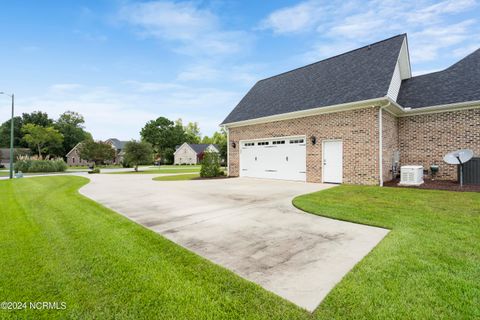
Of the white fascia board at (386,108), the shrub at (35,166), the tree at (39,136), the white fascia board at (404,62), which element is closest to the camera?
the white fascia board at (386,108)

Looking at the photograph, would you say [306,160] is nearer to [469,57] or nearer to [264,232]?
[264,232]

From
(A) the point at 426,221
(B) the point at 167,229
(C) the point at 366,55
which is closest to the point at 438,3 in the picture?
(C) the point at 366,55

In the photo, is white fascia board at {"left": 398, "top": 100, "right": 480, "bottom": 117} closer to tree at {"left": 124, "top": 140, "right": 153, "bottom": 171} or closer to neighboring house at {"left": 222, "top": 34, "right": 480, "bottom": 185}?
neighboring house at {"left": 222, "top": 34, "right": 480, "bottom": 185}

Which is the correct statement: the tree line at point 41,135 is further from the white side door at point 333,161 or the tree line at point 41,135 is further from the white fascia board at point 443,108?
the white fascia board at point 443,108

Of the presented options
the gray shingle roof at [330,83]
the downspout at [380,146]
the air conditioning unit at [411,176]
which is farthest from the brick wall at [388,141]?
the gray shingle roof at [330,83]

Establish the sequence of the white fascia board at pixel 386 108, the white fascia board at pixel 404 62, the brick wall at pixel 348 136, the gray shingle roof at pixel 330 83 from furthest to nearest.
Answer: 1. the white fascia board at pixel 404 62
2. the gray shingle roof at pixel 330 83
3. the brick wall at pixel 348 136
4. the white fascia board at pixel 386 108

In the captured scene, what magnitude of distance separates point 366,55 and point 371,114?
16.3 ft

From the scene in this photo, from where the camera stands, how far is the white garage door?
1184cm

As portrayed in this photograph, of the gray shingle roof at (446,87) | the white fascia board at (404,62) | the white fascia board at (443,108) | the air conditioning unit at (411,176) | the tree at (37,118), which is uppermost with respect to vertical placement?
the tree at (37,118)

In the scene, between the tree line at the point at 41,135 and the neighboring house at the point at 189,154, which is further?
the neighboring house at the point at 189,154

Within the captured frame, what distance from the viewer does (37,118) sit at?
53469 millimetres

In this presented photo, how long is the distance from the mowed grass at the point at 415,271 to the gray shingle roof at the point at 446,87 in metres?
6.89

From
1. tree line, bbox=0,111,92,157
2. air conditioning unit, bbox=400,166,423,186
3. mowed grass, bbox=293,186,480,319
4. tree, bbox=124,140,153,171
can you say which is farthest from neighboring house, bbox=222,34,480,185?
tree line, bbox=0,111,92,157

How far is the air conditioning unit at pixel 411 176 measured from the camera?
9.02 meters
